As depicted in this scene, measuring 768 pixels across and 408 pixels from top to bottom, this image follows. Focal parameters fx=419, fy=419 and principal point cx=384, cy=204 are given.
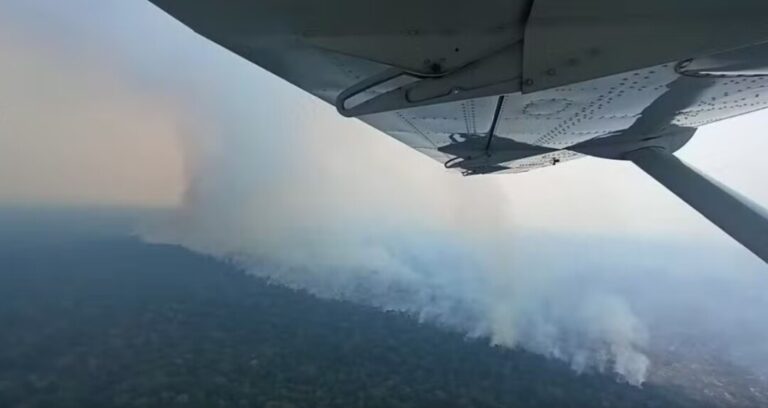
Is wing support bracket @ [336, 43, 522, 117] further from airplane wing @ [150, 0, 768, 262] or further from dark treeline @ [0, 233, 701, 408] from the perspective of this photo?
dark treeline @ [0, 233, 701, 408]

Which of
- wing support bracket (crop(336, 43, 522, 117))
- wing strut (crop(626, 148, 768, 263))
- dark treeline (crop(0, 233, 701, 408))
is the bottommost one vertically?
dark treeline (crop(0, 233, 701, 408))

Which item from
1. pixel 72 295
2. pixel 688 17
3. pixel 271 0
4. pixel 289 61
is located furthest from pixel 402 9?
pixel 72 295

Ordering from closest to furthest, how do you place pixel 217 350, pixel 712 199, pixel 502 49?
pixel 502 49, pixel 712 199, pixel 217 350

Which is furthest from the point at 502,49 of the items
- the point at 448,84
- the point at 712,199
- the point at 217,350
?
the point at 217,350

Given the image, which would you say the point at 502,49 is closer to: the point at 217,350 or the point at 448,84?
the point at 448,84

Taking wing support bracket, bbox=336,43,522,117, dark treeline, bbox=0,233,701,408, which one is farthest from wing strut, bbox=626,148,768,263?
dark treeline, bbox=0,233,701,408
